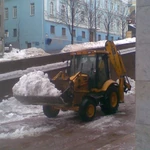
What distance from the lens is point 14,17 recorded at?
4844 centimetres

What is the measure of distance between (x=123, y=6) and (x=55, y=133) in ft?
157

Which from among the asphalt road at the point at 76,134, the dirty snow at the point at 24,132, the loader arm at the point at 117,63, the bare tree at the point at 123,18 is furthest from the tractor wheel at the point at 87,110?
the bare tree at the point at 123,18

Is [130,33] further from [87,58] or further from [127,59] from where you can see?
[87,58]

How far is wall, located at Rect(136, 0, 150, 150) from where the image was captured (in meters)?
5.66

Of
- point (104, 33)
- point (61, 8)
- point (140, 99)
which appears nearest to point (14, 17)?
point (61, 8)

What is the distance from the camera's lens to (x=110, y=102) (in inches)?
534

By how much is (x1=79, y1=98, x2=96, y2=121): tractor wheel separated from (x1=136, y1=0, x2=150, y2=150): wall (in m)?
6.12

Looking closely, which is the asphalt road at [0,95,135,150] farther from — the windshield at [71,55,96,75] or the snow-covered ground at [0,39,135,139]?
the windshield at [71,55,96,75]

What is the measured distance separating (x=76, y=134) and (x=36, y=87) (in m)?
2.27

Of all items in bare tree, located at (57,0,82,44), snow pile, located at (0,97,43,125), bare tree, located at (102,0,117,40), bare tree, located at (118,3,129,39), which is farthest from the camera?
Result: bare tree, located at (118,3,129,39)

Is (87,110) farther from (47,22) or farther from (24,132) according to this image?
(47,22)

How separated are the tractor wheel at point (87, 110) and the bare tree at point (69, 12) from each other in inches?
1208

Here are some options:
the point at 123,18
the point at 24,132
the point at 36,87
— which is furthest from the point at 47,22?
the point at 24,132

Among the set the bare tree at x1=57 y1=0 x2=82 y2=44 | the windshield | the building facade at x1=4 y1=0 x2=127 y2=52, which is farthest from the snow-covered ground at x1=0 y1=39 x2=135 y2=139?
the building facade at x1=4 y1=0 x2=127 y2=52
